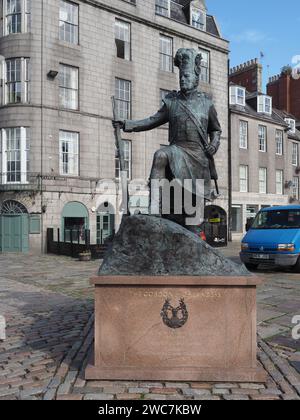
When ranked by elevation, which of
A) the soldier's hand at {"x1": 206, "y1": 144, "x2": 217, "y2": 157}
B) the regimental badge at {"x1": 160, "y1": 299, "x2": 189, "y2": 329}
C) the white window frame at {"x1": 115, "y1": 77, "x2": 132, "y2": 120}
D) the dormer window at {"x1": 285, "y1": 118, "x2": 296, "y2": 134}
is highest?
the dormer window at {"x1": 285, "y1": 118, "x2": 296, "y2": 134}

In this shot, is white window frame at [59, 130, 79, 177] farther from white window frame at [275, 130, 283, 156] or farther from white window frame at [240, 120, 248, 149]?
white window frame at [275, 130, 283, 156]

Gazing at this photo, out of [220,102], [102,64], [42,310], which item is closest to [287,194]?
[220,102]

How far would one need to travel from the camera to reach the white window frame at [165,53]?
26.5m

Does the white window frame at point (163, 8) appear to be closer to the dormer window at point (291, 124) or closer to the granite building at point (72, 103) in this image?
the granite building at point (72, 103)

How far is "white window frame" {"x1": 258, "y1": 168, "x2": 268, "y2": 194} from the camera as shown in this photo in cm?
3397

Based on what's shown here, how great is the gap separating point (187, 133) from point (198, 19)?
90.6 ft

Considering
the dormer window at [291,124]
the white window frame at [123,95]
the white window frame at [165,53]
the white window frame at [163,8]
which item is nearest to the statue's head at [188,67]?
the white window frame at [123,95]

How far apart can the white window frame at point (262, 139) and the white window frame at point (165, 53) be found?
36.1 feet

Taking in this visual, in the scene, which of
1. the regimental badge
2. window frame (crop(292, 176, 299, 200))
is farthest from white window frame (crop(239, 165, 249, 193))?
the regimental badge

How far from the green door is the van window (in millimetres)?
12456

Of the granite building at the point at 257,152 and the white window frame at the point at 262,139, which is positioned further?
the white window frame at the point at 262,139

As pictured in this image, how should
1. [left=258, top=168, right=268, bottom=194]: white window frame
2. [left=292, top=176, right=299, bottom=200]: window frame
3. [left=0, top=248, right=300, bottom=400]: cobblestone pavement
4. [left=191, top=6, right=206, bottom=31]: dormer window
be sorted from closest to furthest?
[left=0, top=248, right=300, bottom=400]: cobblestone pavement → [left=191, top=6, right=206, bottom=31]: dormer window → [left=258, top=168, right=268, bottom=194]: white window frame → [left=292, top=176, right=299, bottom=200]: window frame

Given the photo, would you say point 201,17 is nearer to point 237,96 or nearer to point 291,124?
point 237,96
